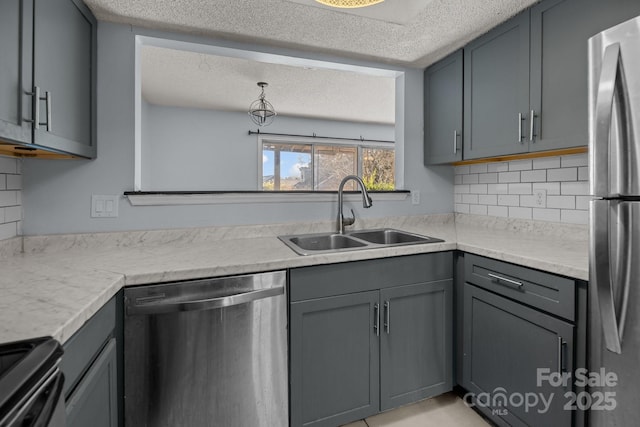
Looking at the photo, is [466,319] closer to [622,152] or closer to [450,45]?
[622,152]

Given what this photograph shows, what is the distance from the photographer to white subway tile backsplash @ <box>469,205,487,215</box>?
2.26 metres

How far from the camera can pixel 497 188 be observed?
216cm

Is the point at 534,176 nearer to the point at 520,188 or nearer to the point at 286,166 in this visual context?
the point at 520,188

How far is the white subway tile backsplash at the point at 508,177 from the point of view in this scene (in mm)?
2035

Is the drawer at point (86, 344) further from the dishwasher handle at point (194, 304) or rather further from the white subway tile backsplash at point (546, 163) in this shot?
the white subway tile backsplash at point (546, 163)

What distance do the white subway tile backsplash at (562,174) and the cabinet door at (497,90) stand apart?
327 mm

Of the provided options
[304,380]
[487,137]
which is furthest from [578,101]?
[304,380]

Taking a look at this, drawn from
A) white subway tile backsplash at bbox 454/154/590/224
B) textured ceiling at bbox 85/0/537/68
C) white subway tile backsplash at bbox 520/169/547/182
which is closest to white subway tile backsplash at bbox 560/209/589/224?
white subway tile backsplash at bbox 454/154/590/224

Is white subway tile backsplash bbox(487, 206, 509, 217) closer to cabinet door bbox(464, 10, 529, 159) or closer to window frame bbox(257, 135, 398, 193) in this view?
cabinet door bbox(464, 10, 529, 159)

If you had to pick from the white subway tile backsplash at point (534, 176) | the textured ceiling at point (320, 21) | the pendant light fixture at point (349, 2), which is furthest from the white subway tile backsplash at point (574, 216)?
the pendant light fixture at point (349, 2)

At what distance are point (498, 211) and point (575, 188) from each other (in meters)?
0.49

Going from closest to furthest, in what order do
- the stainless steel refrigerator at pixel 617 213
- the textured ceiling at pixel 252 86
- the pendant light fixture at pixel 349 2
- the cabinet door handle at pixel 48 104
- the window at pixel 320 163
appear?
the stainless steel refrigerator at pixel 617 213, the cabinet door handle at pixel 48 104, the pendant light fixture at pixel 349 2, the textured ceiling at pixel 252 86, the window at pixel 320 163

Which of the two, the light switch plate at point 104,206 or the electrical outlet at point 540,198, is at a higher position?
the electrical outlet at point 540,198

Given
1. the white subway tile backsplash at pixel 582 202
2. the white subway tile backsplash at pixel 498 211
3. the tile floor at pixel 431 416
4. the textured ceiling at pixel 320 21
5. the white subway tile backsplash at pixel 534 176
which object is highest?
the textured ceiling at pixel 320 21
